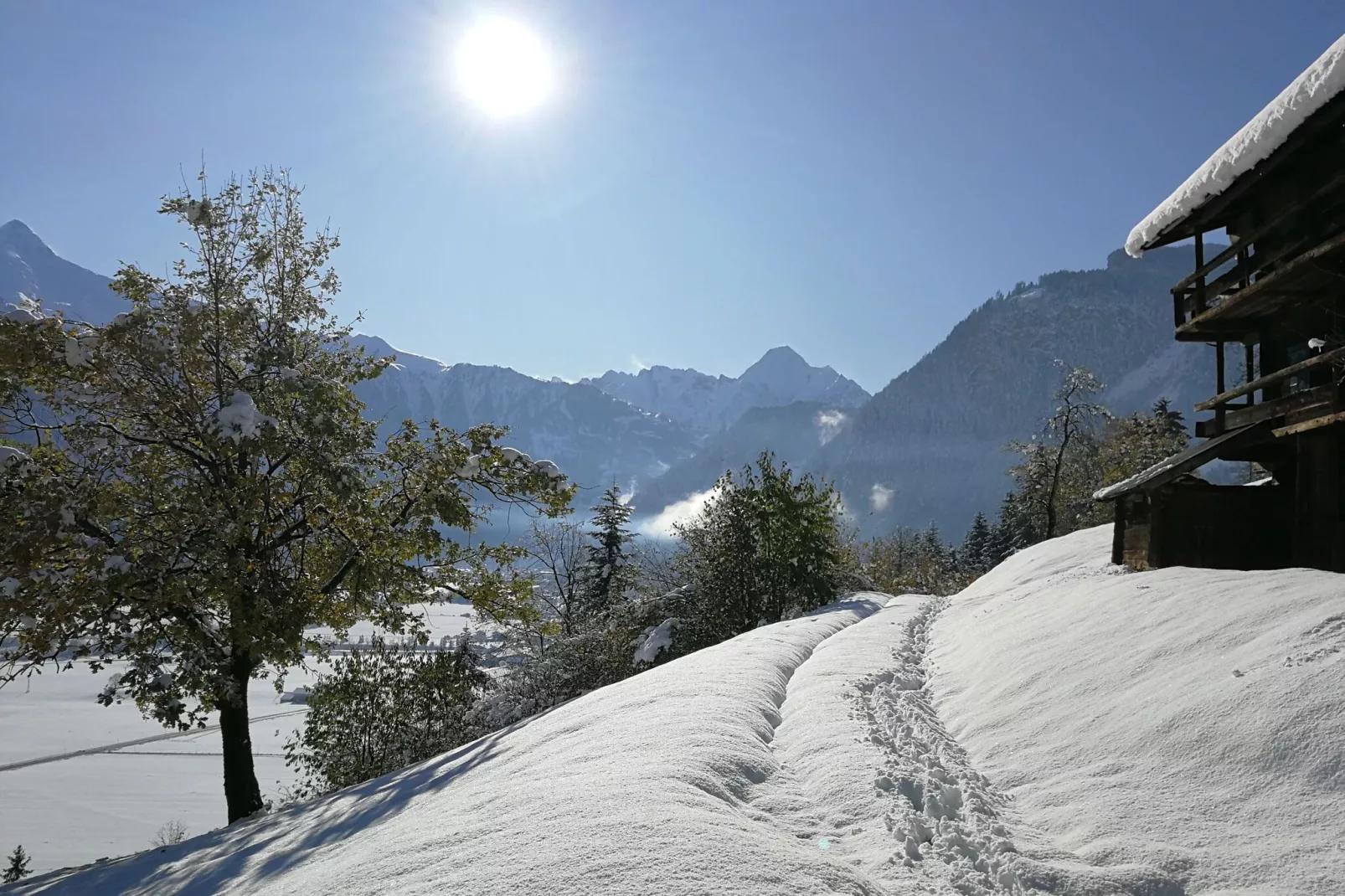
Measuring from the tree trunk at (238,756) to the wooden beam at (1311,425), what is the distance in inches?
600

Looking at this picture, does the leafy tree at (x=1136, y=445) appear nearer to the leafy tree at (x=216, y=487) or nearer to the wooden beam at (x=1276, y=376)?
the wooden beam at (x=1276, y=376)

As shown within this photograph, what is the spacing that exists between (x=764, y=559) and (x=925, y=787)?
20741 millimetres

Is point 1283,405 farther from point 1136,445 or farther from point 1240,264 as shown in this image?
point 1136,445

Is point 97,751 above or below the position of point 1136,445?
below

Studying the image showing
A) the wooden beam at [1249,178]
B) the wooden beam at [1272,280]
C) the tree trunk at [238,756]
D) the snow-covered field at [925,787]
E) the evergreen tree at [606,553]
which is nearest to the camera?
the snow-covered field at [925,787]

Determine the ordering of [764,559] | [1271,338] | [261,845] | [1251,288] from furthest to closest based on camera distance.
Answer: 1. [764,559]
2. [1271,338]
3. [1251,288]
4. [261,845]

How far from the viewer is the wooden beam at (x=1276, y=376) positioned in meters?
8.64

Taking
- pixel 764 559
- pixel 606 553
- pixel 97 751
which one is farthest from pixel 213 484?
pixel 97 751

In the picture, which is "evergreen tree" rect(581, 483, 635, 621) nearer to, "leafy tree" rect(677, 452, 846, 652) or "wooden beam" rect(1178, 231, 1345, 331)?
"leafy tree" rect(677, 452, 846, 652)

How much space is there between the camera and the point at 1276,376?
33.7 ft

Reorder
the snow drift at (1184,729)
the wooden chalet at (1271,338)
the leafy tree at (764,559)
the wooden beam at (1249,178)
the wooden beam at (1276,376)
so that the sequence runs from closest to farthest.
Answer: the snow drift at (1184,729) → the wooden beam at (1276,376) → the wooden beam at (1249,178) → the wooden chalet at (1271,338) → the leafy tree at (764,559)

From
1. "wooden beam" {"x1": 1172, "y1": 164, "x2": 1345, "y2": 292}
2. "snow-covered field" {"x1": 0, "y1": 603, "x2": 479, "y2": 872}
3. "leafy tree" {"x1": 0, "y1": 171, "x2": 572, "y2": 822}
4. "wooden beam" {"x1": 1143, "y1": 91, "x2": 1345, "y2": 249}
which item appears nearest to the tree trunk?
"leafy tree" {"x1": 0, "y1": 171, "x2": 572, "y2": 822}

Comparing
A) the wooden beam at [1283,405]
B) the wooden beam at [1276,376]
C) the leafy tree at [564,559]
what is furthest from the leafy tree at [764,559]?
the wooden beam at [1283,405]

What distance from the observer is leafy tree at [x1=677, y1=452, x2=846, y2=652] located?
2603cm
